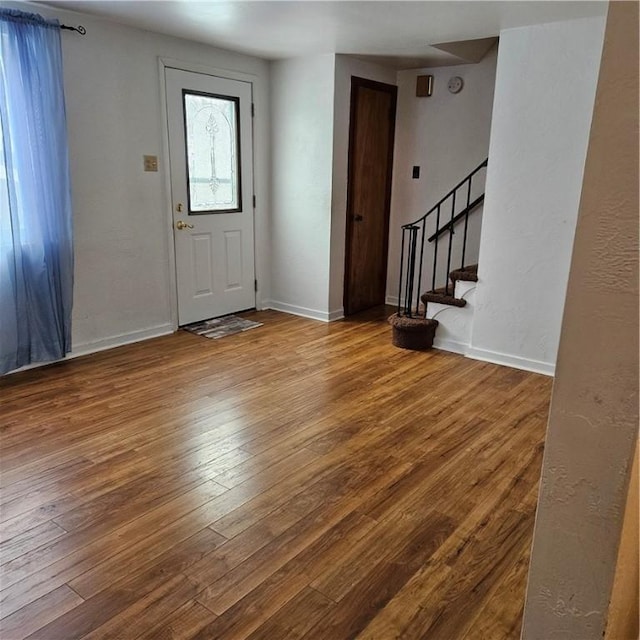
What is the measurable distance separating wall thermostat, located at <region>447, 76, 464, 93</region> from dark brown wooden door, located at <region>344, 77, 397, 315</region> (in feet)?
1.86

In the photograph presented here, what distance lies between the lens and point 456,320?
14.1ft

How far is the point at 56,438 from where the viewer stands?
2832mm

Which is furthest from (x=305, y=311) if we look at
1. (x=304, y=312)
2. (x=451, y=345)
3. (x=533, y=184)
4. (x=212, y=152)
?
(x=533, y=184)

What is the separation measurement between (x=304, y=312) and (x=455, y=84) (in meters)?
2.49

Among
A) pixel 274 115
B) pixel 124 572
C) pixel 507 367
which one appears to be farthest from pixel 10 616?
pixel 274 115

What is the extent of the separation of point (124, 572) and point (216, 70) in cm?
395

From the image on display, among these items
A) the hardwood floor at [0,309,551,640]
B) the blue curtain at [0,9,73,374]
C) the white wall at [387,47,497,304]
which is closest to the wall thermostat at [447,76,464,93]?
the white wall at [387,47,497,304]

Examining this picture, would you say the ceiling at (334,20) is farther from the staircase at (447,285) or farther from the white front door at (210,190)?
the staircase at (447,285)

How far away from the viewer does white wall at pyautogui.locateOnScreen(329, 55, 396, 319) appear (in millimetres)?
4660

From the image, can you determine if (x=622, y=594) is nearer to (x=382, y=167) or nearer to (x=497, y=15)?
(x=497, y=15)

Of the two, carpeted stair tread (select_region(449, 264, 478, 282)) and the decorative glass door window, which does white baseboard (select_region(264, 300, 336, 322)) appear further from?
carpeted stair tread (select_region(449, 264, 478, 282))

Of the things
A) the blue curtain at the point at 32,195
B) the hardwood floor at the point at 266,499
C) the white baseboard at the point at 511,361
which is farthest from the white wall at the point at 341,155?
the blue curtain at the point at 32,195

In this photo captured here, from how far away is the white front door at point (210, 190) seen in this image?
4.42m

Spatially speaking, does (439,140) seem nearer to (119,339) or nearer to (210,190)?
(210,190)
